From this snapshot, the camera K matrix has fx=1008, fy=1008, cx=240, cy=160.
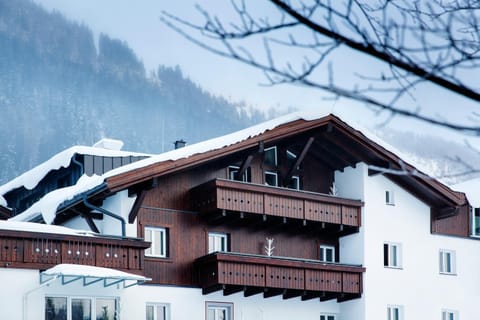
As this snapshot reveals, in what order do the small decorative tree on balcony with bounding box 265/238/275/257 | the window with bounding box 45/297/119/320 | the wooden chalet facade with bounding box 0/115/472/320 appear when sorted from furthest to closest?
the small decorative tree on balcony with bounding box 265/238/275/257 < the wooden chalet facade with bounding box 0/115/472/320 < the window with bounding box 45/297/119/320

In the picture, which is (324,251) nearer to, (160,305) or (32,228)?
(160,305)

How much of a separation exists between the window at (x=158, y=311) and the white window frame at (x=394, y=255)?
23.5ft

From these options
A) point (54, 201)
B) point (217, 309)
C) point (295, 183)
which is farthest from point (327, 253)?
point (54, 201)

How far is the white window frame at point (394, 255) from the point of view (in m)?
28.4

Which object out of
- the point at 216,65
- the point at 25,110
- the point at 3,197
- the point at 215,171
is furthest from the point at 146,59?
the point at 215,171

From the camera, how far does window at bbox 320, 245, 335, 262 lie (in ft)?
91.6

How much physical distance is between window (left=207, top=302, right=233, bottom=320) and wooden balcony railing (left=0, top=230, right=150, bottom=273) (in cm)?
310

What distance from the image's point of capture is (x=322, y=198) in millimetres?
26578

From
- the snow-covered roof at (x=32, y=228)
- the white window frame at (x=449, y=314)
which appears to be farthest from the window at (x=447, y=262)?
the snow-covered roof at (x=32, y=228)

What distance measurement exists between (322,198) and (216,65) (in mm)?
114679

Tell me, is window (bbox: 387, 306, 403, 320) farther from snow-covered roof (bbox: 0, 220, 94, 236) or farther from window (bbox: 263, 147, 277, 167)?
snow-covered roof (bbox: 0, 220, 94, 236)

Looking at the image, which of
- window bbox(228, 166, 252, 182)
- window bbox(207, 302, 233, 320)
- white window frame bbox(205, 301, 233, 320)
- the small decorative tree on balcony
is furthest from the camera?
the small decorative tree on balcony

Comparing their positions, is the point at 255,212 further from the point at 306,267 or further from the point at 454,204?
the point at 454,204

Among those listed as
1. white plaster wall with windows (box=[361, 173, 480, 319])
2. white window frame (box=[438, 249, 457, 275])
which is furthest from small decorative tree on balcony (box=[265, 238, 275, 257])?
white window frame (box=[438, 249, 457, 275])
